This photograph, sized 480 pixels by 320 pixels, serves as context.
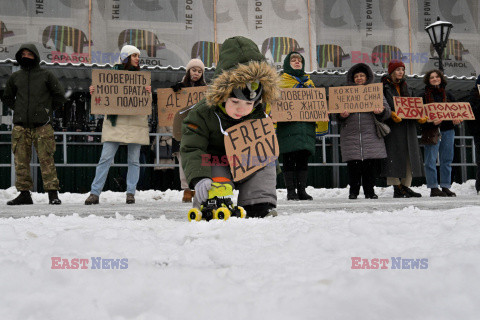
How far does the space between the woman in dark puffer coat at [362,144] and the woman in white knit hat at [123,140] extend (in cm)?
251

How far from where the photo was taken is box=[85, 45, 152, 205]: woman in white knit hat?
5.11 metres

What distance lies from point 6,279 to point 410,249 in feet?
4.08

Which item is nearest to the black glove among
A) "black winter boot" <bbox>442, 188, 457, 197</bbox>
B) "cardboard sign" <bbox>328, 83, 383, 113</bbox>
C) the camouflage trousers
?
the camouflage trousers

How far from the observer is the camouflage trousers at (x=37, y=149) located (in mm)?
5074

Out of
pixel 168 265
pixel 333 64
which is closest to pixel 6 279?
pixel 168 265

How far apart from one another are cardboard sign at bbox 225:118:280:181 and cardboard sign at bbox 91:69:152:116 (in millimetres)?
2870

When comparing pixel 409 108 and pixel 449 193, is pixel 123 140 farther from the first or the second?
pixel 449 193

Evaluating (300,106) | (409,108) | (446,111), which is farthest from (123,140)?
(446,111)

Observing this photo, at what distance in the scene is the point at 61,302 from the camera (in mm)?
1111

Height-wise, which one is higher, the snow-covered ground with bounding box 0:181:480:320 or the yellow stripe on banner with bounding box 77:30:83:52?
the yellow stripe on banner with bounding box 77:30:83:52

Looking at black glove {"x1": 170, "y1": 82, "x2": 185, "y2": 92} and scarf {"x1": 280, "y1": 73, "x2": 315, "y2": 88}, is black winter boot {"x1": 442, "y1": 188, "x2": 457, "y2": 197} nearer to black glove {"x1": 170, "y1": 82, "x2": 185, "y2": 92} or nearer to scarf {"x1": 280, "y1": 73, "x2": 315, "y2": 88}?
scarf {"x1": 280, "y1": 73, "x2": 315, "y2": 88}

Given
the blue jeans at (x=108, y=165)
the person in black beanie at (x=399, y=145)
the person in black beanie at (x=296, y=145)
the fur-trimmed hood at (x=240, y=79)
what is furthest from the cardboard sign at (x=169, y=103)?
the fur-trimmed hood at (x=240, y=79)

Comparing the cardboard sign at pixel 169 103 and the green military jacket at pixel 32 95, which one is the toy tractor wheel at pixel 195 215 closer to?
the cardboard sign at pixel 169 103

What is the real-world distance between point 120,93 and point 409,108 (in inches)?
149
